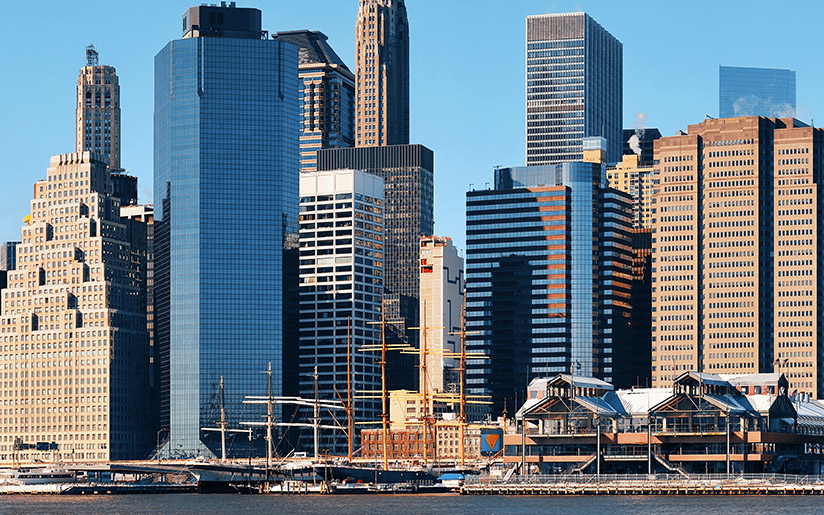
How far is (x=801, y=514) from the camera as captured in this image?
7707 inches

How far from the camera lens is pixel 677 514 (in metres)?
200

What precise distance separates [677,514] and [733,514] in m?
6.46

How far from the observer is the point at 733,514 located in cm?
19838

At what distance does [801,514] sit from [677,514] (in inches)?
560

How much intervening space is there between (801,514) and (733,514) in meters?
7.80
